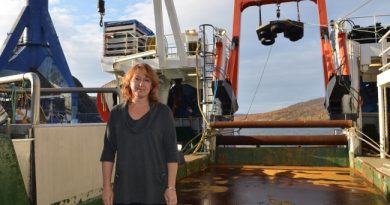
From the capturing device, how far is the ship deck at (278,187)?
510 centimetres

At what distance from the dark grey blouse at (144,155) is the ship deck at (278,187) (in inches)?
108

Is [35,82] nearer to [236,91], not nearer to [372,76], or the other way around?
[236,91]

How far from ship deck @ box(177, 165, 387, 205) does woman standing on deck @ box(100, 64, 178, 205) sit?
2.74 m

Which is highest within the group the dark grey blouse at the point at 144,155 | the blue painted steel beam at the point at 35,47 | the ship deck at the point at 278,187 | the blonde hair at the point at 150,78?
the blue painted steel beam at the point at 35,47

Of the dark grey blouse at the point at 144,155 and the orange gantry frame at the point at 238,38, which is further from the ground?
the orange gantry frame at the point at 238,38

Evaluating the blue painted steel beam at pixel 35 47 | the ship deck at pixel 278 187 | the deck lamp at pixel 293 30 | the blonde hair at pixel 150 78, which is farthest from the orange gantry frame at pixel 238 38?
the blue painted steel beam at pixel 35 47

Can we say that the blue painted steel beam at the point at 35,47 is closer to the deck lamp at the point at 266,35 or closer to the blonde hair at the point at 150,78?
the deck lamp at the point at 266,35

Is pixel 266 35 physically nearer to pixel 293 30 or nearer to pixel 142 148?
pixel 293 30

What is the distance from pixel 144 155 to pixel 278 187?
411 centimetres

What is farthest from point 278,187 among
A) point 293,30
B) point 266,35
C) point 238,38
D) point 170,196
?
point 238,38

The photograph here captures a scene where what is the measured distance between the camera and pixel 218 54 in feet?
35.8

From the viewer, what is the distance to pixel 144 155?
2338 millimetres

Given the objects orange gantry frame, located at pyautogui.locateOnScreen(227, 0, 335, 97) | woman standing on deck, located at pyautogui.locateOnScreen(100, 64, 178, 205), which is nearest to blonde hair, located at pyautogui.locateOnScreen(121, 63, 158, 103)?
woman standing on deck, located at pyautogui.locateOnScreen(100, 64, 178, 205)

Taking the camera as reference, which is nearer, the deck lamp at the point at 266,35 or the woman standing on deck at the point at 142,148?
the woman standing on deck at the point at 142,148
